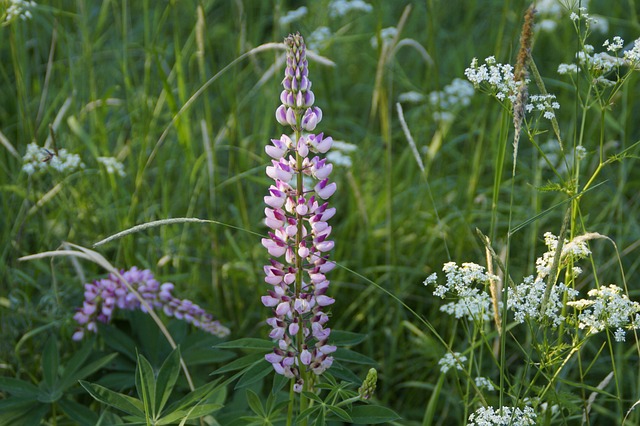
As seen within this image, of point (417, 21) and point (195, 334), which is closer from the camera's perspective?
point (195, 334)

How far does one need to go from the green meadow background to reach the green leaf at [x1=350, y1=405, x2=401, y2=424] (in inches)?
23.5

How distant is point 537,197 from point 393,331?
80 centimetres

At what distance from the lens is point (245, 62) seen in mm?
4414

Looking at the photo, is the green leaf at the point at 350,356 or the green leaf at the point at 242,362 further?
the green leaf at the point at 350,356

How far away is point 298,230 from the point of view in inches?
64.7

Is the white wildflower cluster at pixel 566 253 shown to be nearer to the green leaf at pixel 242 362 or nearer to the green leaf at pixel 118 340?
the green leaf at pixel 242 362

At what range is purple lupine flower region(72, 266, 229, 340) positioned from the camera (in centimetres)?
232

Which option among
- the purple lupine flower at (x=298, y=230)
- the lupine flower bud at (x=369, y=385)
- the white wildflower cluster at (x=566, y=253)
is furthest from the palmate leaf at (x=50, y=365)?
the white wildflower cluster at (x=566, y=253)

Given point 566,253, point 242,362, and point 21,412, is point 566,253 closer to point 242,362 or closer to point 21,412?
A: point 242,362

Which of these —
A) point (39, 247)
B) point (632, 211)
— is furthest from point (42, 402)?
point (632, 211)

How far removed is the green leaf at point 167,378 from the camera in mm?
1914

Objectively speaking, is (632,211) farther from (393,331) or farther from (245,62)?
(245,62)

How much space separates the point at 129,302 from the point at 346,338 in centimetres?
78

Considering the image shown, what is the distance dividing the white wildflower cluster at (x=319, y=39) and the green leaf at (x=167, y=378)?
165 centimetres
